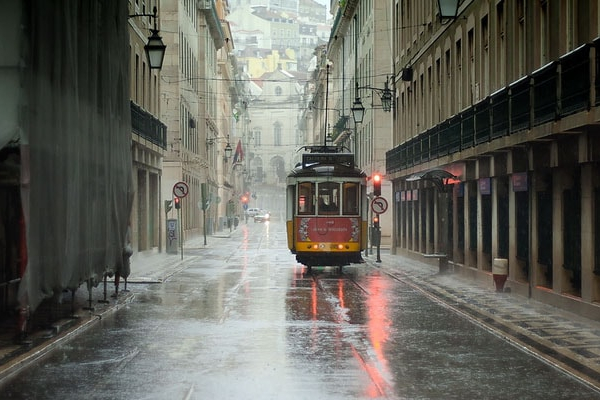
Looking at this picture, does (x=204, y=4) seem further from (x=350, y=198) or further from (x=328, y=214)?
(x=328, y=214)

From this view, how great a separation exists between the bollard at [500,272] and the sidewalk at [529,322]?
26cm

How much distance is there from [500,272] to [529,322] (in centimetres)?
599

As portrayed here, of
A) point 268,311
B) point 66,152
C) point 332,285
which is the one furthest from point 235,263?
point 66,152

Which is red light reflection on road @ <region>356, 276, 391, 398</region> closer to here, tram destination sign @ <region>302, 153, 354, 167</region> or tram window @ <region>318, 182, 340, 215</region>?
tram window @ <region>318, 182, 340, 215</region>

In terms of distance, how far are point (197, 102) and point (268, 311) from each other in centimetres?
5106

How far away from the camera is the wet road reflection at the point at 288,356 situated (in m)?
9.72

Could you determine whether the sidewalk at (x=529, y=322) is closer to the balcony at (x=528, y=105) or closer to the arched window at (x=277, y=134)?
the balcony at (x=528, y=105)

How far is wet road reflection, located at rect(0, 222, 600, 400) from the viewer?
972 cm

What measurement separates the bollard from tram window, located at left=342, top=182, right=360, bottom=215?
8.19 metres

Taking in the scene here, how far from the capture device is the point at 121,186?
21.2 m

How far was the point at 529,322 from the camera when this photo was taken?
15969 mm

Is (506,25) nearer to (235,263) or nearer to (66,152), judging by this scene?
(66,152)

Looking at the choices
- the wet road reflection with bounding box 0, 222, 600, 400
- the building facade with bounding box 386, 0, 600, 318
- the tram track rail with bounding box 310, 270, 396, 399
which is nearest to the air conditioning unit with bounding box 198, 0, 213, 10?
the building facade with bounding box 386, 0, 600, 318

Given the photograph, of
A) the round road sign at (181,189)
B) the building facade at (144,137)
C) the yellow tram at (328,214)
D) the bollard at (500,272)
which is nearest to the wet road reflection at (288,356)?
the bollard at (500,272)
